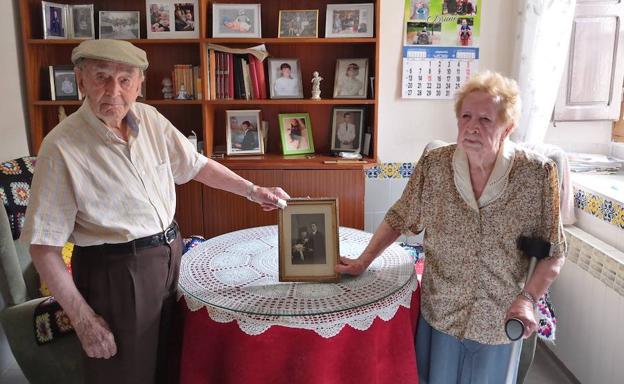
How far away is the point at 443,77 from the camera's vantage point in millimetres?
3059

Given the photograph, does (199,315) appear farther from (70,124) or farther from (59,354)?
(59,354)

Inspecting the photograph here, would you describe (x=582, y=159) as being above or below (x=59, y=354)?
above

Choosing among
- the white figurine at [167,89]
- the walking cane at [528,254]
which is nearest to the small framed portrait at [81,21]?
the white figurine at [167,89]

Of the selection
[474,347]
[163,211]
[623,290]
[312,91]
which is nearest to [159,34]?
[312,91]

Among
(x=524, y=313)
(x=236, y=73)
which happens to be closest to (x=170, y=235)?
(x=524, y=313)

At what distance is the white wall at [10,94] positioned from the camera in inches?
105

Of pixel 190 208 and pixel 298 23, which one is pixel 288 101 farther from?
pixel 190 208

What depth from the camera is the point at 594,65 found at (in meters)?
2.88

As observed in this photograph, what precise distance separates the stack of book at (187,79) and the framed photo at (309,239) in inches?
62.2

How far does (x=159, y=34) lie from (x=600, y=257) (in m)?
2.40

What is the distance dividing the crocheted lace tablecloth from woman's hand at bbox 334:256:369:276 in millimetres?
19

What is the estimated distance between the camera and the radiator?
82.5 inches

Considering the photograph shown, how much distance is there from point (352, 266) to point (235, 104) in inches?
65.7

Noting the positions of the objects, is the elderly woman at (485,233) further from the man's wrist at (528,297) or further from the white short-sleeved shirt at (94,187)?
the white short-sleeved shirt at (94,187)
